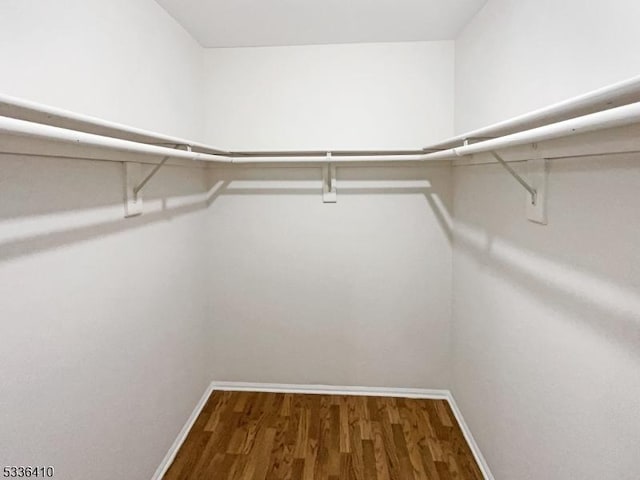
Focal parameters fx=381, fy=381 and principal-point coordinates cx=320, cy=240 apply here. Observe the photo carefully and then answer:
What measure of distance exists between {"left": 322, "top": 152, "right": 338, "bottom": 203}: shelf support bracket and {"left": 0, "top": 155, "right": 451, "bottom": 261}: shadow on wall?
38 mm

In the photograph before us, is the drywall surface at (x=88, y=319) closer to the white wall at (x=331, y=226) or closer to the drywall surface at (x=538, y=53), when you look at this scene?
the white wall at (x=331, y=226)

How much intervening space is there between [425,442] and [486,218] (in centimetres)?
122

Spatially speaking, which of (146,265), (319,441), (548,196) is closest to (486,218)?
(548,196)

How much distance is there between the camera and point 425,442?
2.02 metres

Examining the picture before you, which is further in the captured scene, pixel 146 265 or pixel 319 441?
pixel 319 441

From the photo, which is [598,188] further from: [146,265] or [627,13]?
[146,265]

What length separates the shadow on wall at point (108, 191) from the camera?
993 millimetres

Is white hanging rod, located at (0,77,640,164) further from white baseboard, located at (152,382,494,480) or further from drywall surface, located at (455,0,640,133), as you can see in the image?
white baseboard, located at (152,382,494,480)

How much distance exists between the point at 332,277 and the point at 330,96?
1.12 m

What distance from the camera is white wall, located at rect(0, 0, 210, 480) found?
1.00 meters

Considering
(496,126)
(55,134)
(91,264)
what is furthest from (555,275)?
(91,264)

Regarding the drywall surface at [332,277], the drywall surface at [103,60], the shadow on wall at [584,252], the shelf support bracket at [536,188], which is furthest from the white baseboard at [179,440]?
the shelf support bracket at [536,188]

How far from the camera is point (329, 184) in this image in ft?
7.80

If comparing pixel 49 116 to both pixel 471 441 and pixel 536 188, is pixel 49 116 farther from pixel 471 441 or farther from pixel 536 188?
pixel 471 441
